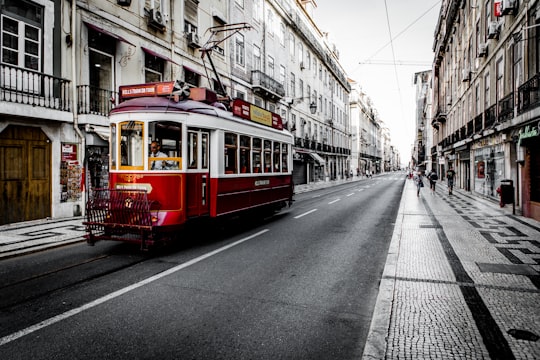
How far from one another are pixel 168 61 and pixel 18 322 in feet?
51.7

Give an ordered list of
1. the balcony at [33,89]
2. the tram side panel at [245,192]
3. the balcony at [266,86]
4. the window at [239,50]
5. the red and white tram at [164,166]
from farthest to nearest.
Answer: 1. the balcony at [266,86]
2. the window at [239,50]
3. the balcony at [33,89]
4. the tram side panel at [245,192]
5. the red and white tram at [164,166]

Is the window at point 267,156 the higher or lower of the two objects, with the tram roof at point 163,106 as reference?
lower

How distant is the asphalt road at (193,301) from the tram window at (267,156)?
3.78 m

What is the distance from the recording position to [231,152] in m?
9.20

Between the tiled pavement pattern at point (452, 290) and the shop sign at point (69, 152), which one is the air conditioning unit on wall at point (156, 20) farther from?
the tiled pavement pattern at point (452, 290)

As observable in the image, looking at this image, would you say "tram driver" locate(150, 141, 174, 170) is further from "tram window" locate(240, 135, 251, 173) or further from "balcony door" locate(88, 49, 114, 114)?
"balcony door" locate(88, 49, 114, 114)

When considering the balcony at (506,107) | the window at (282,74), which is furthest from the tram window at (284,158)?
the window at (282,74)

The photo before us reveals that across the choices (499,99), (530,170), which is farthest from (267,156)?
(499,99)

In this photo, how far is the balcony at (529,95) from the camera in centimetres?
1158

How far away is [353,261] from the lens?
6848 millimetres

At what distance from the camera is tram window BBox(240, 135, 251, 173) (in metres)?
9.74

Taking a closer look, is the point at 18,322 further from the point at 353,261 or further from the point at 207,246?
the point at 353,261

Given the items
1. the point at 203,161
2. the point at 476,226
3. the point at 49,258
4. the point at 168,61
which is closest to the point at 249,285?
the point at 203,161

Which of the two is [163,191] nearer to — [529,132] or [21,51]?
[21,51]
